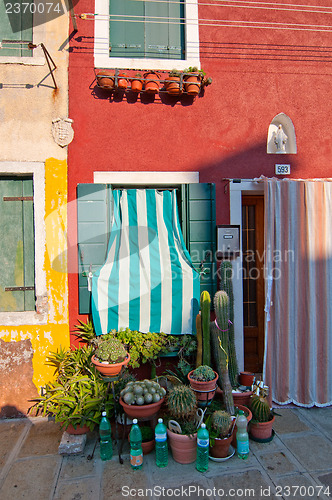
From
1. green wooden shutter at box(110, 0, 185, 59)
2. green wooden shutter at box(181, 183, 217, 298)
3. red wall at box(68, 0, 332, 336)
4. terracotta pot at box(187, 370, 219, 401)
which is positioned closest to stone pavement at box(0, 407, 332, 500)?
terracotta pot at box(187, 370, 219, 401)

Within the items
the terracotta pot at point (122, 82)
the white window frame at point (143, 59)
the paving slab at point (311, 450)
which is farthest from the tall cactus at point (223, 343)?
the white window frame at point (143, 59)

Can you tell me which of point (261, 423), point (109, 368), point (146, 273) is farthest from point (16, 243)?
point (261, 423)

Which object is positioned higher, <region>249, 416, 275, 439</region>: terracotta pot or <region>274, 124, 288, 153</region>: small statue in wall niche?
<region>274, 124, 288, 153</region>: small statue in wall niche

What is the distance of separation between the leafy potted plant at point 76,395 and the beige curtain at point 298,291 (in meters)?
2.14

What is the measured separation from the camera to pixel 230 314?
4.36 metres

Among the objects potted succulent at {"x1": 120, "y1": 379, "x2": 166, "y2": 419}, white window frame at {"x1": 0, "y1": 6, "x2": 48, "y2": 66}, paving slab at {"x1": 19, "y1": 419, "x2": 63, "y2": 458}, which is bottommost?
paving slab at {"x1": 19, "y1": 419, "x2": 63, "y2": 458}

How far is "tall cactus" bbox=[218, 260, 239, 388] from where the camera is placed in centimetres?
429

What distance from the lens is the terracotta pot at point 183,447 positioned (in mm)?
3375

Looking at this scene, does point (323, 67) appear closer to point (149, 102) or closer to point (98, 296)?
point (149, 102)

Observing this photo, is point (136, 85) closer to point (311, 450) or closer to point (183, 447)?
point (183, 447)

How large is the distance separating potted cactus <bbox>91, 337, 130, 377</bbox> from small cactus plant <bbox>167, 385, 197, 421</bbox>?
26.8 inches

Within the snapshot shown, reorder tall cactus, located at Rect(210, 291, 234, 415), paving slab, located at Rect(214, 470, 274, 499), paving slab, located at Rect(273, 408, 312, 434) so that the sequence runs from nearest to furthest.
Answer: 1. paving slab, located at Rect(214, 470, 274, 499)
2. tall cactus, located at Rect(210, 291, 234, 415)
3. paving slab, located at Rect(273, 408, 312, 434)

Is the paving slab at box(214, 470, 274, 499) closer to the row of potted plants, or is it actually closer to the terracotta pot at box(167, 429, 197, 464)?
the terracotta pot at box(167, 429, 197, 464)

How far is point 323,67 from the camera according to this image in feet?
16.3
